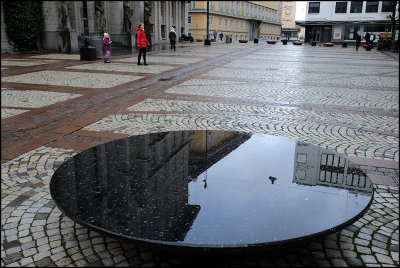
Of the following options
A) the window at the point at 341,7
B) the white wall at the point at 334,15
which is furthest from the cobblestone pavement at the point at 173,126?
the window at the point at 341,7

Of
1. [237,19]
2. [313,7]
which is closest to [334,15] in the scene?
[313,7]

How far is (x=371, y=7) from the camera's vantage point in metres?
52.7

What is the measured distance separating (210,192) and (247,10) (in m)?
77.2

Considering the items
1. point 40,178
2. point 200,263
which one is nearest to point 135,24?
point 40,178

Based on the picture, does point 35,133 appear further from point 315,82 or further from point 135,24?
point 135,24

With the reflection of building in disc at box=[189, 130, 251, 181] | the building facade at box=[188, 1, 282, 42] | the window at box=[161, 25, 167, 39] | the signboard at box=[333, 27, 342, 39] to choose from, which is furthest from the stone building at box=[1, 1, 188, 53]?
the signboard at box=[333, 27, 342, 39]

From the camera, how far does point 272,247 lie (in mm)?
2303

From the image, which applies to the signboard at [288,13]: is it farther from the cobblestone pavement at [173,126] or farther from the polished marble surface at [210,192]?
the polished marble surface at [210,192]

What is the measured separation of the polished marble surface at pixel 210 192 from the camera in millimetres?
2461

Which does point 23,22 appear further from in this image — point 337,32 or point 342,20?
point 342,20

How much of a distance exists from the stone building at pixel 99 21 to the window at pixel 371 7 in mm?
29362

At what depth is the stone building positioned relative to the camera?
72.2ft

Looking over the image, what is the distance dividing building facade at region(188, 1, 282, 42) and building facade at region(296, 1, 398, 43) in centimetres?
1358

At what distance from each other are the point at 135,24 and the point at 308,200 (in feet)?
95.6
